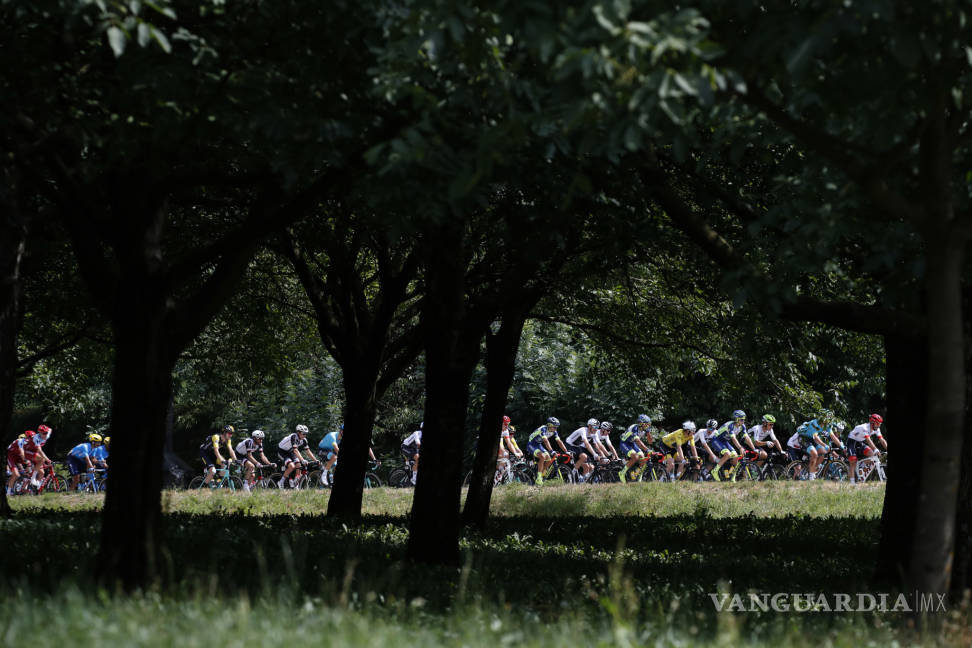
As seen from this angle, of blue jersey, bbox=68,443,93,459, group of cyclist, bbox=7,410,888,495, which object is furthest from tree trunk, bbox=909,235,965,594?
blue jersey, bbox=68,443,93,459

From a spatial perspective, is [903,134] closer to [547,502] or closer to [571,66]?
[571,66]

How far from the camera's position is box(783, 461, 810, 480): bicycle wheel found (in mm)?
26750

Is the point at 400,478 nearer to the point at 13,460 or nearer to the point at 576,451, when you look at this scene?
the point at 576,451

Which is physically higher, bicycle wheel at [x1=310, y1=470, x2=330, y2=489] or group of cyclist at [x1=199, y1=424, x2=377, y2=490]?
group of cyclist at [x1=199, y1=424, x2=377, y2=490]

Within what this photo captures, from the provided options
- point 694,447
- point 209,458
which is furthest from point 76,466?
point 694,447

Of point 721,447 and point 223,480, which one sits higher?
point 721,447

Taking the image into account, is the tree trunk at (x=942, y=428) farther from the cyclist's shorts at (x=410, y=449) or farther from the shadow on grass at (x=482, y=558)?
the cyclist's shorts at (x=410, y=449)

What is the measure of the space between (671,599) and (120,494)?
4.05 metres

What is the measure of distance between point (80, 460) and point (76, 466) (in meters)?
0.25

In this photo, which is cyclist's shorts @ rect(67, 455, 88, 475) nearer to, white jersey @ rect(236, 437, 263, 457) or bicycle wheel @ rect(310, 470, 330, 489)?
white jersey @ rect(236, 437, 263, 457)

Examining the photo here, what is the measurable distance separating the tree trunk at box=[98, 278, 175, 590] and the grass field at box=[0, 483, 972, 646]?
0.29 meters

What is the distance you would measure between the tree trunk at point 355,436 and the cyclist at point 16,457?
17.5m

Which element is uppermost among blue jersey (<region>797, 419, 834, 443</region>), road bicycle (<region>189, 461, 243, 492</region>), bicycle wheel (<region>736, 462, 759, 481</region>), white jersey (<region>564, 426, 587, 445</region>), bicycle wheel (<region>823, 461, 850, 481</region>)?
blue jersey (<region>797, 419, 834, 443</region>)

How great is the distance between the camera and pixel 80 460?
2961 cm
